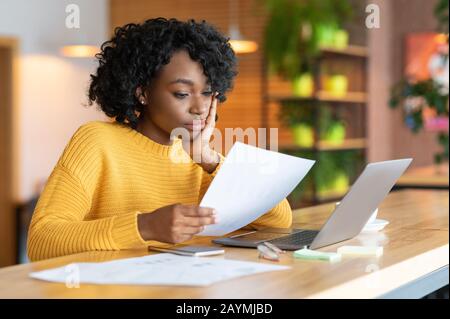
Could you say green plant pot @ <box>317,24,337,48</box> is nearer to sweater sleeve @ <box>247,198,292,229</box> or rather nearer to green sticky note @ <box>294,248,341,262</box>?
sweater sleeve @ <box>247,198,292,229</box>

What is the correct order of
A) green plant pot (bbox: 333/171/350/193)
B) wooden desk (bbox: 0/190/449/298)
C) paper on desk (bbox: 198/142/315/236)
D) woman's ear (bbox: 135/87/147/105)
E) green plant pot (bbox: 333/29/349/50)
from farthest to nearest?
green plant pot (bbox: 333/171/350/193), green plant pot (bbox: 333/29/349/50), woman's ear (bbox: 135/87/147/105), paper on desk (bbox: 198/142/315/236), wooden desk (bbox: 0/190/449/298)

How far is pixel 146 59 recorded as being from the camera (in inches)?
84.0

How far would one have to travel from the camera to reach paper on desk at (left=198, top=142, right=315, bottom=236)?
169cm

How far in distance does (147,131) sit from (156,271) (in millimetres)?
755

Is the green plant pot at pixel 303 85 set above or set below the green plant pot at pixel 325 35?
below

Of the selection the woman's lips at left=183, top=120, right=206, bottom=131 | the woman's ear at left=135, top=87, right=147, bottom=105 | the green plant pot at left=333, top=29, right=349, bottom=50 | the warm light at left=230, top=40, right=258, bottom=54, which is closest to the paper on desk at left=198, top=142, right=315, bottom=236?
the woman's lips at left=183, top=120, right=206, bottom=131

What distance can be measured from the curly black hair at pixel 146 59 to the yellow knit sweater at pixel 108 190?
0.28 feet

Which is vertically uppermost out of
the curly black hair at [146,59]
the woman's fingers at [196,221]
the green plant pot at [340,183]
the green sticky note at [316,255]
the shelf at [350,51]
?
the shelf at [350,51]

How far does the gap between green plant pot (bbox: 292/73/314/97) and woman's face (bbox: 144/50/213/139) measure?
170 inches

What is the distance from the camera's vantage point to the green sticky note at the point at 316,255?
1709 mm

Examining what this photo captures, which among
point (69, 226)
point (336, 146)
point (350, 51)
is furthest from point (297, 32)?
point (69, 226)

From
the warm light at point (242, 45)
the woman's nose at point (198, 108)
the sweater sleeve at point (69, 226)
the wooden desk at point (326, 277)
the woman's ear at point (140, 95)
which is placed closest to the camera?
the wooden desk at point (326, 277)

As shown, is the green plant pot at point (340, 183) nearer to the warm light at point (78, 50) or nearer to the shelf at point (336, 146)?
the shelf at point (336, 146)

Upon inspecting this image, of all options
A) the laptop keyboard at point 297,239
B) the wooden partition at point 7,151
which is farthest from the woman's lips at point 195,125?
the wooden partition at point 7,151
